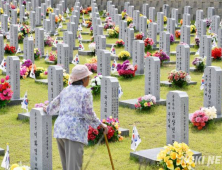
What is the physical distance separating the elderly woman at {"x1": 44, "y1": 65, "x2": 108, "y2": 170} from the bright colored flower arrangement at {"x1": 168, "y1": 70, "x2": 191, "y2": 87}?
6116mm

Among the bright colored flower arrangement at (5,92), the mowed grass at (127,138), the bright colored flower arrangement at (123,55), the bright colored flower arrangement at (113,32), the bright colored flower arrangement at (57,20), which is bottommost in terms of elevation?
the mowed grass at (127,138)

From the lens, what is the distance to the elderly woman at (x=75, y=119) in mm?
6949

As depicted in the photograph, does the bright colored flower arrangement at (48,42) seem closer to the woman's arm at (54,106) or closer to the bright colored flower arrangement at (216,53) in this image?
the bright colored flower arrangement at (216,53)

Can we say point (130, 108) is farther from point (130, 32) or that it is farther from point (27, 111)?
point (130, 32)

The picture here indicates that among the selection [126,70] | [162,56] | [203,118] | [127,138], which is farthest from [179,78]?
[127,138]

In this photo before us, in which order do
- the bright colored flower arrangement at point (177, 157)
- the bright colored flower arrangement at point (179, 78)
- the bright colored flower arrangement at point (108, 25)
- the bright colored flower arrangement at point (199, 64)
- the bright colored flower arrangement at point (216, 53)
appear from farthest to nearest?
1. the bright colored flower arrangement at point (108, 25)
2. the bright colored flower arrangement at point (216, 53)
3. the bright colored flower arrangement at point (199, 64)
4. the bright colored flower arrangement at point (179, 78)
5. the bright colored flower arrangement at point (177, 157)

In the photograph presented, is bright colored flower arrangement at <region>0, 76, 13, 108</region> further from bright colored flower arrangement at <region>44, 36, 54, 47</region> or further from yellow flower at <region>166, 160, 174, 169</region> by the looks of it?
bright colored flower arrangement at <region>44, 36, 54, 47</region>

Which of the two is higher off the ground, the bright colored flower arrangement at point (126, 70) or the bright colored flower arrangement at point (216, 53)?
the bright colored flower arrangement at point (216, 53)

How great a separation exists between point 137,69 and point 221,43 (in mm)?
3420

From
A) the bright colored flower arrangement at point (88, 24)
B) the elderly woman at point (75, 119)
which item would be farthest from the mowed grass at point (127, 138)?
the bright colored flower arrangement at point (88, 24)

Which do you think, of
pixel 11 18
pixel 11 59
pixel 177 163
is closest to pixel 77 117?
pixel 177 163

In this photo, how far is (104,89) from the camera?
10.3m

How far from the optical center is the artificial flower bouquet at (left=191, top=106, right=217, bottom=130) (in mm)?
10108

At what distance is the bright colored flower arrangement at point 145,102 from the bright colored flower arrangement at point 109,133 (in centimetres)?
155
